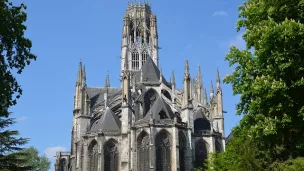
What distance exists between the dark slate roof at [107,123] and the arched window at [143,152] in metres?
3.88

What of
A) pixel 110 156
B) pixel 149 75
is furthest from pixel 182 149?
pixel 149 75

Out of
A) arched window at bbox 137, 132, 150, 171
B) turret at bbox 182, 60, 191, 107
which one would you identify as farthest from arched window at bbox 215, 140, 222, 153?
arched window at bbox 137, 132, 150, 171

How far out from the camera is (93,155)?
1788 inches

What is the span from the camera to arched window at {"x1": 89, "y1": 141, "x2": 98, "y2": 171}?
4488cm

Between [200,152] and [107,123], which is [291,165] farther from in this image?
[107,123]

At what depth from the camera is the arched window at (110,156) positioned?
44688 millimetres

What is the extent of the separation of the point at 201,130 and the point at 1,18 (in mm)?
34129

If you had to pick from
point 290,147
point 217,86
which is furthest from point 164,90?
point 290,147

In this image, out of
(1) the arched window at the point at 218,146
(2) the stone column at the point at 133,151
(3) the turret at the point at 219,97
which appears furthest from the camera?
(3) the turret at the point at 219,97

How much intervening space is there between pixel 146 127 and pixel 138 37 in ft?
123

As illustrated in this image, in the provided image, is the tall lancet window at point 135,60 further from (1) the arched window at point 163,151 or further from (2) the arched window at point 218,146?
(1) the arched window at point 163,151

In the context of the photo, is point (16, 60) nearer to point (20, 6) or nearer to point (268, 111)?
point (20, 6)

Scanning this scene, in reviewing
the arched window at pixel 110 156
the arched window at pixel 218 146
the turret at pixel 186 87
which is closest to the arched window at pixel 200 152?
the arched window at pixel 218 146

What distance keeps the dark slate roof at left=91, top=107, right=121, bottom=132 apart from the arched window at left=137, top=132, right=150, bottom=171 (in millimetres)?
3876
